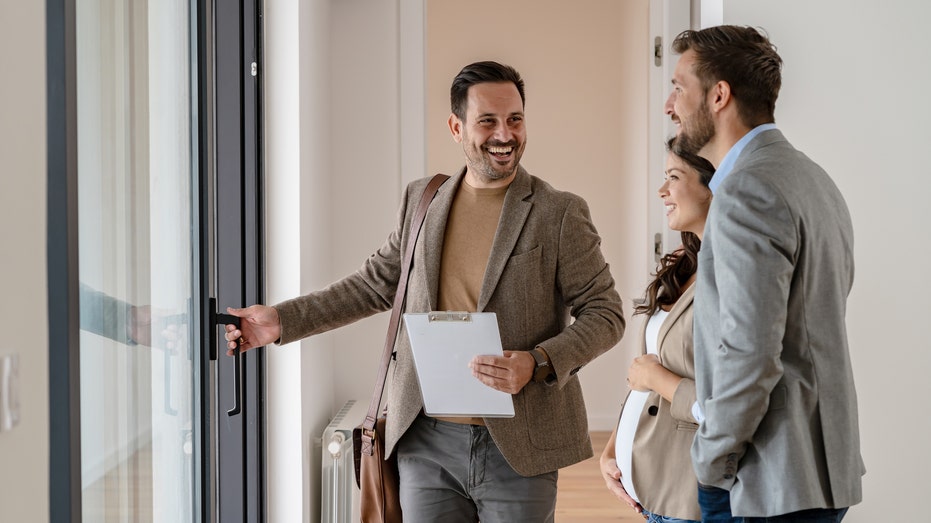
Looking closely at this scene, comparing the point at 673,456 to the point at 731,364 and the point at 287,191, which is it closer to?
the point at 731,364

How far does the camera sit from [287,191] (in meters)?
2.79

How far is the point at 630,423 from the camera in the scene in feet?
6.12

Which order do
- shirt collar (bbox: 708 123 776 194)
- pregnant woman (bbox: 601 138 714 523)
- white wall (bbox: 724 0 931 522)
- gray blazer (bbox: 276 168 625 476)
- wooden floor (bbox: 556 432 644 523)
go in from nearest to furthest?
shirt collar (bbox: 708 123 776 194) < pregnant woman (bbox: 601 138 714 523) < gray blazer (bbox: 276 168 625 476) < white wall (bbox: 724 0 931 522) < wooden floor (bbox: 556 432 644 523)

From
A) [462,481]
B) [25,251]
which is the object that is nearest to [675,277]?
[462,481]

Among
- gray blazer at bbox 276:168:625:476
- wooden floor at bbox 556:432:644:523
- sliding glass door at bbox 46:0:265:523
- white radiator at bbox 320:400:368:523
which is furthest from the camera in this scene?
wooden floor at bbox 556:432:644:523

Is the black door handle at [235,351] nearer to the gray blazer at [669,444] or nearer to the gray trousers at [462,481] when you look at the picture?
the gray trousers at [462,481]

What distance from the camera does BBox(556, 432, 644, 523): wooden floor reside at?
13.1ft

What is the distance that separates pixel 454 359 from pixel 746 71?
78 centimetres

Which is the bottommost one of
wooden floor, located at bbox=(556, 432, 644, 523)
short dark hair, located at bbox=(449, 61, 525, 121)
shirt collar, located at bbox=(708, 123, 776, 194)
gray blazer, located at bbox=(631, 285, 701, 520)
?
wooden floor, located at bbox=(556, 432, 644, 523)

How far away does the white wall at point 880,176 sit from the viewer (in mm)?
2434

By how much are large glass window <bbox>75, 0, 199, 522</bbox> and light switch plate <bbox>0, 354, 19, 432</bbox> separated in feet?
1.39

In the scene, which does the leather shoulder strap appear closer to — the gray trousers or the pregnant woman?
the gray trousers

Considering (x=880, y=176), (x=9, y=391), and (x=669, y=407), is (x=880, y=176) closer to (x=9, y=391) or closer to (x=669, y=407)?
(x=669, y=407)

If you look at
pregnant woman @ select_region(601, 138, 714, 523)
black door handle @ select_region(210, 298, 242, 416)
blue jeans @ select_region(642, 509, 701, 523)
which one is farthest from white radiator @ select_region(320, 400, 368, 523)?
blue jeans @ select_region(642, 509, 701, 523)
